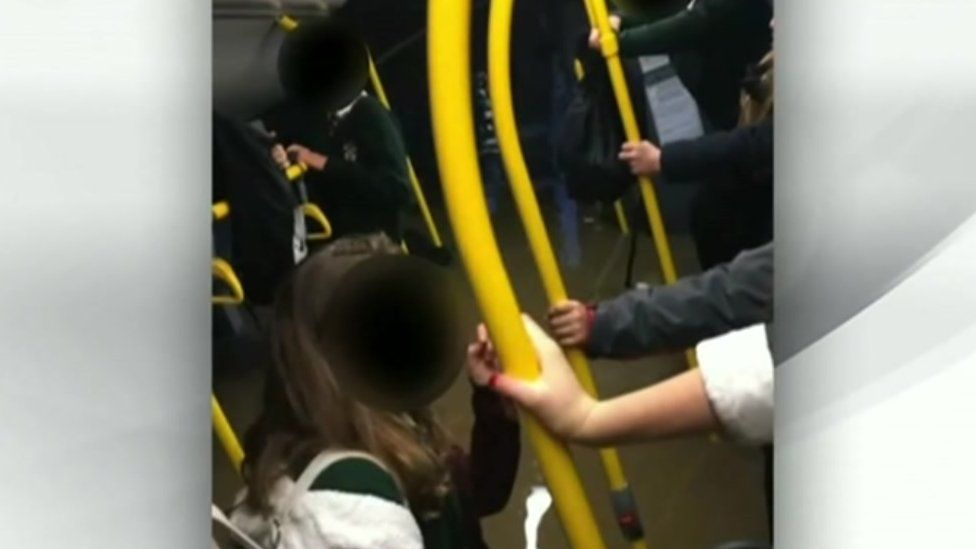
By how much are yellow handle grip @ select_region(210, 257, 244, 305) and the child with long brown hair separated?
0.04m

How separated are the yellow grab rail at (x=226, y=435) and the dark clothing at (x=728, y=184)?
1.53 ft

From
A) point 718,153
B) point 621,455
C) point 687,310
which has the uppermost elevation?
point 718,153

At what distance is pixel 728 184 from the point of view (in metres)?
1.25

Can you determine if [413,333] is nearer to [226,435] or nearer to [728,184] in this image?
[226,435]

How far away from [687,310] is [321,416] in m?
0.36

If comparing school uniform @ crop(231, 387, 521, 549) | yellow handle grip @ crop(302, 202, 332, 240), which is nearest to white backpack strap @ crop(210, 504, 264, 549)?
school uniform @ crop(231, 387, 521, 549)

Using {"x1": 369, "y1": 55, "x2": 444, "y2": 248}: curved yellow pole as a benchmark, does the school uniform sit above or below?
below

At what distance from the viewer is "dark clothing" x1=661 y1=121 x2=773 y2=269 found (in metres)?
1.24

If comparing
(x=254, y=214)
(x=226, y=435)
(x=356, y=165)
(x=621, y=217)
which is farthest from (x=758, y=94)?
(x=226, y=435)

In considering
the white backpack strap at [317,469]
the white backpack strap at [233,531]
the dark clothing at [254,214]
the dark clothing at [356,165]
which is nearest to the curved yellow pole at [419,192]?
the dark clothing at [356,165]

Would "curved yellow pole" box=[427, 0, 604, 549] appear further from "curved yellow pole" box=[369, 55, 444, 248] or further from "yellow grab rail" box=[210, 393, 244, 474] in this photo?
"yellow grab rail" box=[210, 393, 244, 474]

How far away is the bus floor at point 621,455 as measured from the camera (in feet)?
4.07

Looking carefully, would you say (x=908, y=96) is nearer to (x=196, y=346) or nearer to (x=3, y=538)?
(x=196, y=346)

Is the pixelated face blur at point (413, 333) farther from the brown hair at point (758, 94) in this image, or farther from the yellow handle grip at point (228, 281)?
the brown hair at point (758, 94)
